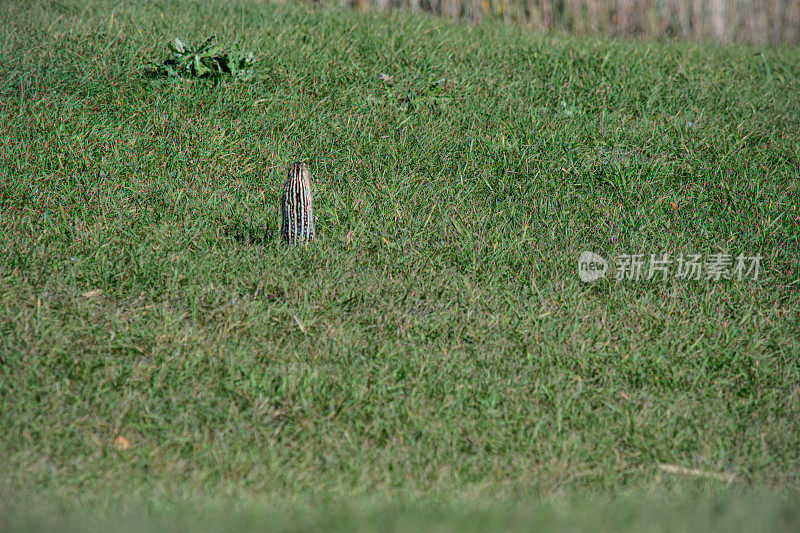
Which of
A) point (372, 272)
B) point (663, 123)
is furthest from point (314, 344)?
point (663, 123)

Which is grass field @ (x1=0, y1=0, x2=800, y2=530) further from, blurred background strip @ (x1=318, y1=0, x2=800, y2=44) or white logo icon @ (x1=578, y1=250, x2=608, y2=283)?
blurred background strip @ (x1=318, y1=0, x2=800, y2=44)

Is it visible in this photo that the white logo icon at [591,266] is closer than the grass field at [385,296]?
No

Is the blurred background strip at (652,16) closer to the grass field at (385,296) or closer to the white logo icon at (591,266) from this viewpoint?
the grass field at (385,296)

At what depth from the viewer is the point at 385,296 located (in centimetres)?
371

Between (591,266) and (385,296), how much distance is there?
1.18 meters

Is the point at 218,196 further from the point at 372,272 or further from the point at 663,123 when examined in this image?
the point at 663,123

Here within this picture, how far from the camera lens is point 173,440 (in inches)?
115

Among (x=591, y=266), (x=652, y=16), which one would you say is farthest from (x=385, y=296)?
(x=652, y=16)

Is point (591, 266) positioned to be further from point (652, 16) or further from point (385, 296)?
point (652, 16)

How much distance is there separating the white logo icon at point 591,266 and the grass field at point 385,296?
72 mm

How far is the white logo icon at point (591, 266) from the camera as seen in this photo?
396 centimetres

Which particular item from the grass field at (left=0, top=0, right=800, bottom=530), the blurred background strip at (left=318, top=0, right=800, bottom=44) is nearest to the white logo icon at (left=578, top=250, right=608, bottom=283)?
the grass field at (left=0, top=0, right=800, bottom=530)

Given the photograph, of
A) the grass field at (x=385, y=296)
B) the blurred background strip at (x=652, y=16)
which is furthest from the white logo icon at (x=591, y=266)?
the blurred background strip at (x=652, y=16)

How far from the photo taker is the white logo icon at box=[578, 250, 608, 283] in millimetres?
3961
